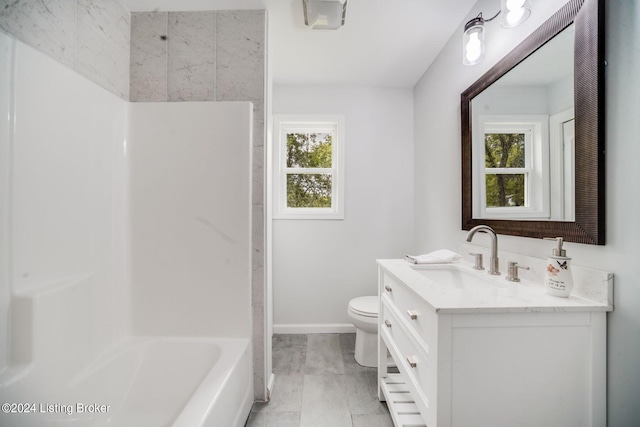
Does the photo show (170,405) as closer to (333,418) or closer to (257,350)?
(257,350)

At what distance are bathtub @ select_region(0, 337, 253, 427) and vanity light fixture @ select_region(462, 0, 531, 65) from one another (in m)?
1.96

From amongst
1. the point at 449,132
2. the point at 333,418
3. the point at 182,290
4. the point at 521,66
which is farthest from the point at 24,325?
the point at 449,132

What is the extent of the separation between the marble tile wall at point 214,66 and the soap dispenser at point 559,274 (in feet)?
4.44

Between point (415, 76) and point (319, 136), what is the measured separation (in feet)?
3.33

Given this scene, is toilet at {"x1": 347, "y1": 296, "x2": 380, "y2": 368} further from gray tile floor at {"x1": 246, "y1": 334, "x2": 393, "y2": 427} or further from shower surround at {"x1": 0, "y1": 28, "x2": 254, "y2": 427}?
shower surround at {"x1": 0, "y1": 28, "x2": 254, "y2": 427}

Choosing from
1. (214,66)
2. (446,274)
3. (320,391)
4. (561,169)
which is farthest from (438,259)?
(214,66)

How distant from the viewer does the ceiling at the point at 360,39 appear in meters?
1.63

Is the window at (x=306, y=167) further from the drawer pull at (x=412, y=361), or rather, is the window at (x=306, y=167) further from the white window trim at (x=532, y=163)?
the drawer pull at (x=412, y=361)

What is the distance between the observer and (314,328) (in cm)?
258

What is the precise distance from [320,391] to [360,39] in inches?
94.3

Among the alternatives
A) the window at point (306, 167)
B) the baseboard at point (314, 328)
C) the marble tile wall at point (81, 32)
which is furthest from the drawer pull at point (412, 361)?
the marble tile wall at point (81, 32)

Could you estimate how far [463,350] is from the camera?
869 millimetres

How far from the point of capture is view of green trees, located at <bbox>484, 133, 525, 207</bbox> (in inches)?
50.1

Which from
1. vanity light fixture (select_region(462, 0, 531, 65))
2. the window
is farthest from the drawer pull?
the window
